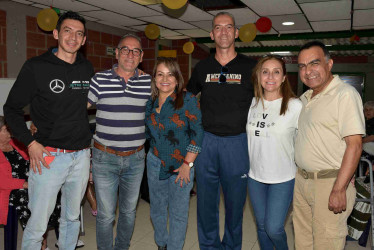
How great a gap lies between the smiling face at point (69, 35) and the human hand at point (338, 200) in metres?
1.85

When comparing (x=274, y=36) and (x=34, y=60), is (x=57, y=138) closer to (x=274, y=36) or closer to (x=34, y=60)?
(x=34, y=60)

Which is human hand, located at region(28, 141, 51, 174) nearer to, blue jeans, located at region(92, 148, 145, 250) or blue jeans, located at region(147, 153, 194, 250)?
blue jeans, located at region(92, 148, 145, 250)

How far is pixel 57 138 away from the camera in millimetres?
1979

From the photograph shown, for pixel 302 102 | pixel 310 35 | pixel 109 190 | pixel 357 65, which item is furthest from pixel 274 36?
pixel 109 190

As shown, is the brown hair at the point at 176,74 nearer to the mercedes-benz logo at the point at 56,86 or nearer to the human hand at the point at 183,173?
the human hand at the point at 183,173

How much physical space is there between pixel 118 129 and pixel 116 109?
142mm

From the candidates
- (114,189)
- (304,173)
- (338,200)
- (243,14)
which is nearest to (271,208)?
(304,173)

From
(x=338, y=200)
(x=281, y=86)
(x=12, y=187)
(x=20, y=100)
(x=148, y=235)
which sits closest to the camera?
(x=338, y=200)

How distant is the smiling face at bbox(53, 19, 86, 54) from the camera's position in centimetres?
200

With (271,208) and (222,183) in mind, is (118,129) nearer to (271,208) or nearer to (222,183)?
(222,183)

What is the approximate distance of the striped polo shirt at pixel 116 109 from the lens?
7.07 ft

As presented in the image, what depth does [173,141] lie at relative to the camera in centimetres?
221

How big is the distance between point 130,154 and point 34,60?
0.88m

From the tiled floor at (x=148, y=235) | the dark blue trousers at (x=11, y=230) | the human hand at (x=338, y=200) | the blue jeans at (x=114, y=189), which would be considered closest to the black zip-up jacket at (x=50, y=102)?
the blue jeans at (x=114, y=189)
